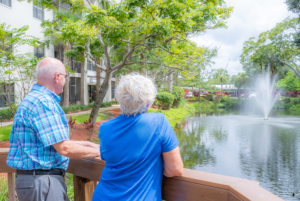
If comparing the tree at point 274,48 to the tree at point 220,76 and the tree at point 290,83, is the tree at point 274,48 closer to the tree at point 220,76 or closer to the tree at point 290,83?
the tree at point 220,76

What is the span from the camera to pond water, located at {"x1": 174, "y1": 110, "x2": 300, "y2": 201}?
22.9 ft

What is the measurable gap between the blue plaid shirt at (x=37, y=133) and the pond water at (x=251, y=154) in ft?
21.6

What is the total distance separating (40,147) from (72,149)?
21 cm

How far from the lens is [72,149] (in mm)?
1411

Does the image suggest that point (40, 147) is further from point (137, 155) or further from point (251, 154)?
point (251, 154)

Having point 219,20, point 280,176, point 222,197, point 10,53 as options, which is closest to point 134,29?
point 219,20

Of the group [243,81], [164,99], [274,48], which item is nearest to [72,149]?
[164,99]

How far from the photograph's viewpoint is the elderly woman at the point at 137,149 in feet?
4.11

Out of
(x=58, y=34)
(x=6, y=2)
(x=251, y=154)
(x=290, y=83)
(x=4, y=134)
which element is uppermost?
(x=6, y=2)

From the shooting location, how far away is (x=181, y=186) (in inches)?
51.3

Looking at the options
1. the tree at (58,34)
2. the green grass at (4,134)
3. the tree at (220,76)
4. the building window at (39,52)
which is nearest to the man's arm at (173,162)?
the tree at (58,34)

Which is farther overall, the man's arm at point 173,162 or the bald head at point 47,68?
the bald head at point 47,68

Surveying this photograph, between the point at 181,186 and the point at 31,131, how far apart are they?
38.3 inches

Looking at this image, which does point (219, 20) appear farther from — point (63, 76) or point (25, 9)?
point (25, 9)
